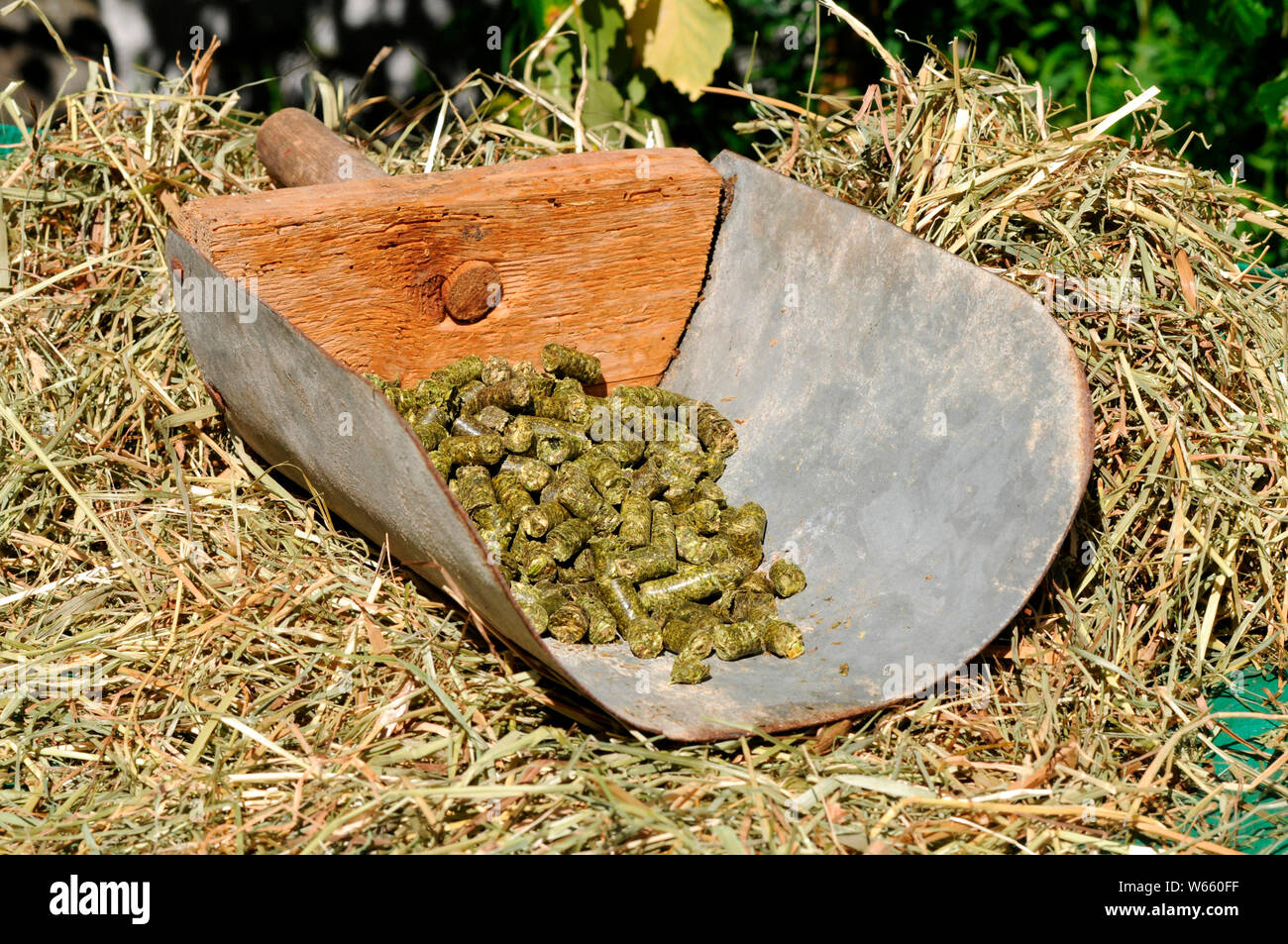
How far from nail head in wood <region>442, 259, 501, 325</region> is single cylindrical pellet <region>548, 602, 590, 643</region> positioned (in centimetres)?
78

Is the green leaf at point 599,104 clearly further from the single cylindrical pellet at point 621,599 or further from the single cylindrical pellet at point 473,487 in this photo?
the single cylindrical pellet at point 621,599

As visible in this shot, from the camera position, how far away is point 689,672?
199 centimetres

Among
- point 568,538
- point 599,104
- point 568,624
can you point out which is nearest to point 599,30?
point 599,104

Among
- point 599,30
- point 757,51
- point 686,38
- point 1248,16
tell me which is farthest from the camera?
point 757,51

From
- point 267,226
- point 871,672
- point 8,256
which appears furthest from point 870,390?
point 8,256

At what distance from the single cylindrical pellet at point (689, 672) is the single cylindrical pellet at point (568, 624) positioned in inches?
7.7

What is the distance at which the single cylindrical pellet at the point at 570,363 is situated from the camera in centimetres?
257

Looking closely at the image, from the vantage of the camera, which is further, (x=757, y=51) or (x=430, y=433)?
(x=757, y=51)

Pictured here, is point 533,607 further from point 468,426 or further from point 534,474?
point 468,426

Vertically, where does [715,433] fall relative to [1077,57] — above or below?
below

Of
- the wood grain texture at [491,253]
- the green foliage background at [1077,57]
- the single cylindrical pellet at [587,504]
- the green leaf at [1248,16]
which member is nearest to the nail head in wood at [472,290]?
the wood grain texture at [491,253]

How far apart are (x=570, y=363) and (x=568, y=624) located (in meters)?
0.74

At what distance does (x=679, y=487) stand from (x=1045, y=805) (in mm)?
991

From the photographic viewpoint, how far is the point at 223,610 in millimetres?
2139
